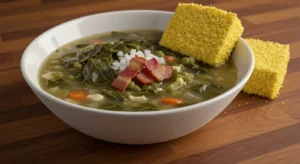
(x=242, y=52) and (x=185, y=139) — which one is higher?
(x=242, y=52)

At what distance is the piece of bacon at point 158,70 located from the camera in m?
1.64

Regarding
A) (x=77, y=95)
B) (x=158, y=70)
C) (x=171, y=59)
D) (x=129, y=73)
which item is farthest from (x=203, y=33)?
(x=77, y=95)

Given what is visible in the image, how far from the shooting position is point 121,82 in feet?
5.29

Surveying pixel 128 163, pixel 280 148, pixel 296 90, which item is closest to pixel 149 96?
pixel 128 163

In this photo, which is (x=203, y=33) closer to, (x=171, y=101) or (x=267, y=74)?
(x=267, y=74)

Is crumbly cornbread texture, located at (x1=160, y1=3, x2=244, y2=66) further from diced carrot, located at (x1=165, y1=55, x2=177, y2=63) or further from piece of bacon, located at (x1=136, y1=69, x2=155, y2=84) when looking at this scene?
piece of bacon, located at (x1=136, y1=69, x2=155, y2=84)

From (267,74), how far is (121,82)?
64 centimetres

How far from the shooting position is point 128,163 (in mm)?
1484

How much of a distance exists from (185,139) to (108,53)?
1.64 feet

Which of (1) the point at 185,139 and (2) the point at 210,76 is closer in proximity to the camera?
(1) the point at 185,139

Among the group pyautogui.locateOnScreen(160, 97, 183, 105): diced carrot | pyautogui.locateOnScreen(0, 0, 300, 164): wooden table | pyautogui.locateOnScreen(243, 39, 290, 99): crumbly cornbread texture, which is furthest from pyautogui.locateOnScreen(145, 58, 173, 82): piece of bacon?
pyautogui.locateOnScreen(243, 39, 290, 99): crumbly cornbread texture

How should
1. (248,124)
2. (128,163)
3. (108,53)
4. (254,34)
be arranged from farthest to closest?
(254,34), (108,53), (248,124), (128,163)

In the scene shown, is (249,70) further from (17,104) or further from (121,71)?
(17,104)

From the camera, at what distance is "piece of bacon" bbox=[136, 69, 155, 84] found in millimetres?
1631
